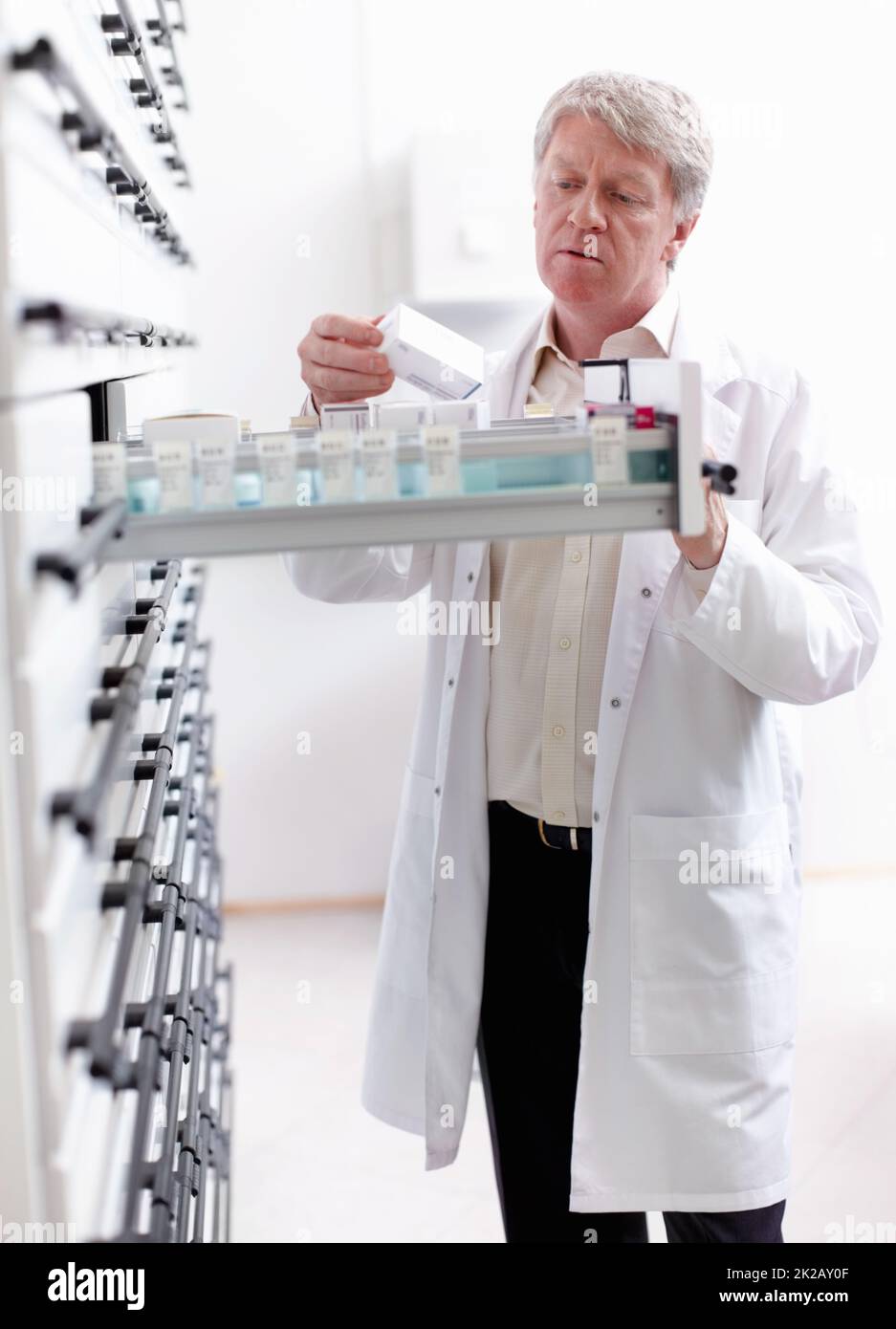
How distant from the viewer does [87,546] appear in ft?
3.02

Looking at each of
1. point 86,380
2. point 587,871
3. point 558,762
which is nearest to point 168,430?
point 86,380

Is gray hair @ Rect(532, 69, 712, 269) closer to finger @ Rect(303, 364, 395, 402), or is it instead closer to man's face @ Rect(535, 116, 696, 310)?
man's face @ Rect(535, 116, 696, 310)

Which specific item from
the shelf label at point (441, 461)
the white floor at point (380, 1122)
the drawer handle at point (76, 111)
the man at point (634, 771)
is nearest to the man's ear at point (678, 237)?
the man at point (634, 771)

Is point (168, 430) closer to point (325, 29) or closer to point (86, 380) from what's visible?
point (86, 380)

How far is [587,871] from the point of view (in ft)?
5.74

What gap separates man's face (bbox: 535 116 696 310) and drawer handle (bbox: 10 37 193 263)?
1.75ft

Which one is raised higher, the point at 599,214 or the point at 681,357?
the point at 599,214

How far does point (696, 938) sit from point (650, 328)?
80cm

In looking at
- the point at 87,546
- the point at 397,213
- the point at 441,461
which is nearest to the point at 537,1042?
the point at 441,461

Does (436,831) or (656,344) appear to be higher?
(656,344)

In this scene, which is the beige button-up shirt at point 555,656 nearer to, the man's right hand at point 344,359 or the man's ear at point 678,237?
the man's ear at point 678,237

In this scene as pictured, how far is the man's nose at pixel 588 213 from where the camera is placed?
166 centimetres

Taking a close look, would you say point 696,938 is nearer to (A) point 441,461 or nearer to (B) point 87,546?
(A) point 441,461
